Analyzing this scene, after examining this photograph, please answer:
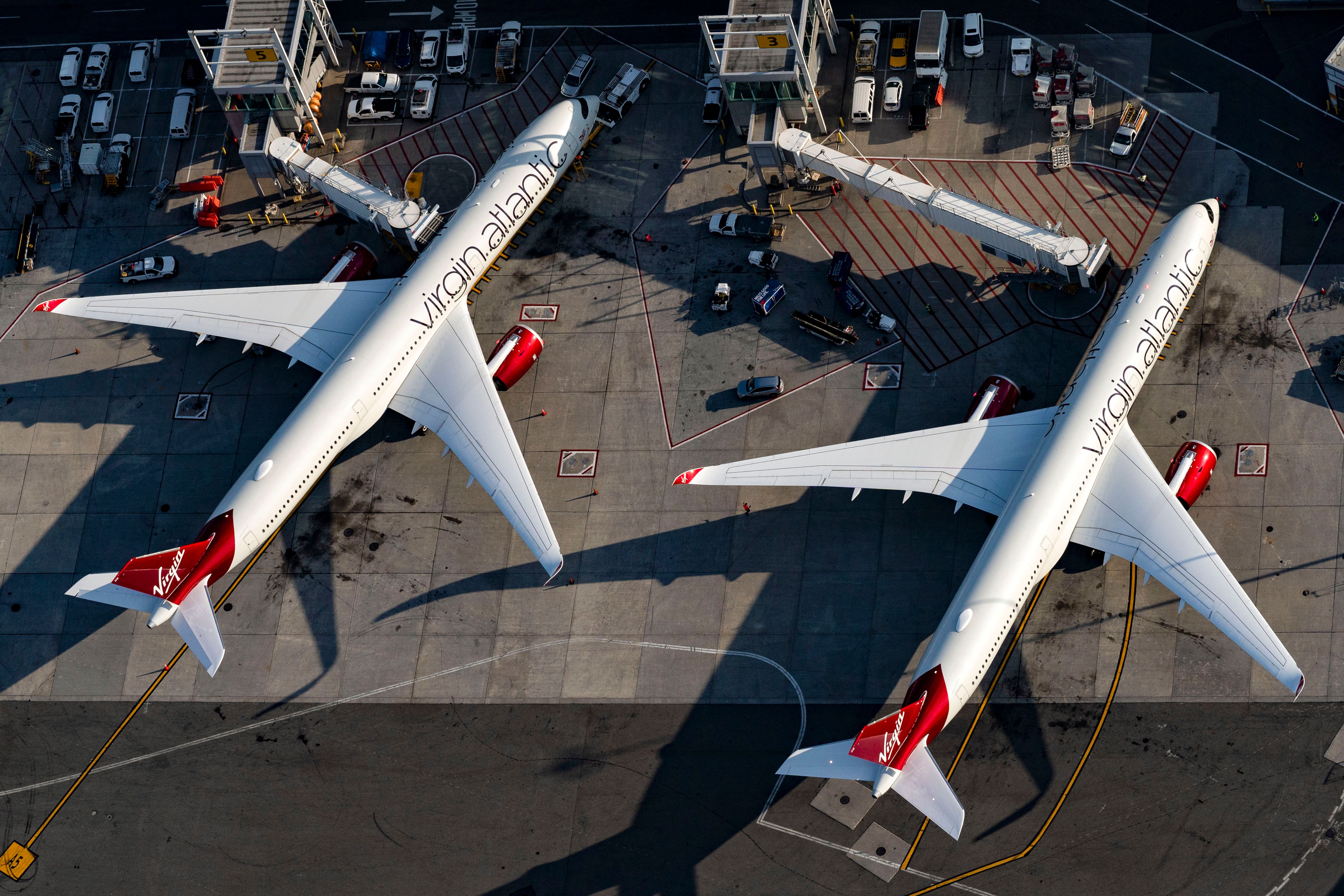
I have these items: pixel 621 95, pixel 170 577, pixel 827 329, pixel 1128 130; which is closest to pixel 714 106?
pixel 621 95

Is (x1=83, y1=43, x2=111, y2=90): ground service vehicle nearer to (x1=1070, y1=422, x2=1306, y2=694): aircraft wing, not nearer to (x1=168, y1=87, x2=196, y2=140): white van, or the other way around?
(x1=168, y1=87, x2=196, y2=140): white van

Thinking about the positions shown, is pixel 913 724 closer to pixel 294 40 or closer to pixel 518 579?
pixel 518 579

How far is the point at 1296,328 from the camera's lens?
69625 mm

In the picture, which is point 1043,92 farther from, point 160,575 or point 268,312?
point 160,575

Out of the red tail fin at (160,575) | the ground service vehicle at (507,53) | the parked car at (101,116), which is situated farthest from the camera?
the parked car at (101,116)

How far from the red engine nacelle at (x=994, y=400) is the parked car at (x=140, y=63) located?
53.1m

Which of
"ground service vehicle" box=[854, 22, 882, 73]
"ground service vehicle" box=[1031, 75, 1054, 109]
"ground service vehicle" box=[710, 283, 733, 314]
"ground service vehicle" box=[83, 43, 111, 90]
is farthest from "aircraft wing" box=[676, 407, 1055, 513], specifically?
"ground service vehicle" box=[83, 43, 111, 90]

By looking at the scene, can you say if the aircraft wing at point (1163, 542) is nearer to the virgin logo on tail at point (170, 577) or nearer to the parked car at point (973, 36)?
the parked car at point (973, 36)

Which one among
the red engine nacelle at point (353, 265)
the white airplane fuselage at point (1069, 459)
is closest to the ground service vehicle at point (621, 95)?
the red engine nacelle at point (353, 265)

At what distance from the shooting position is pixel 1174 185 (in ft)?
240

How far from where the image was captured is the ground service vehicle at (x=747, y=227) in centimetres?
7481

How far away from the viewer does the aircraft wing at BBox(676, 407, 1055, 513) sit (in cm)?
6462

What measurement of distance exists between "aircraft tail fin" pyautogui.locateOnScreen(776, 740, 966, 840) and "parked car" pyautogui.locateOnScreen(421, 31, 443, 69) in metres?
46.9

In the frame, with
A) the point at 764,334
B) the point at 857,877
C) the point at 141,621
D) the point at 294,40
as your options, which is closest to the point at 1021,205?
the point at 764,334
